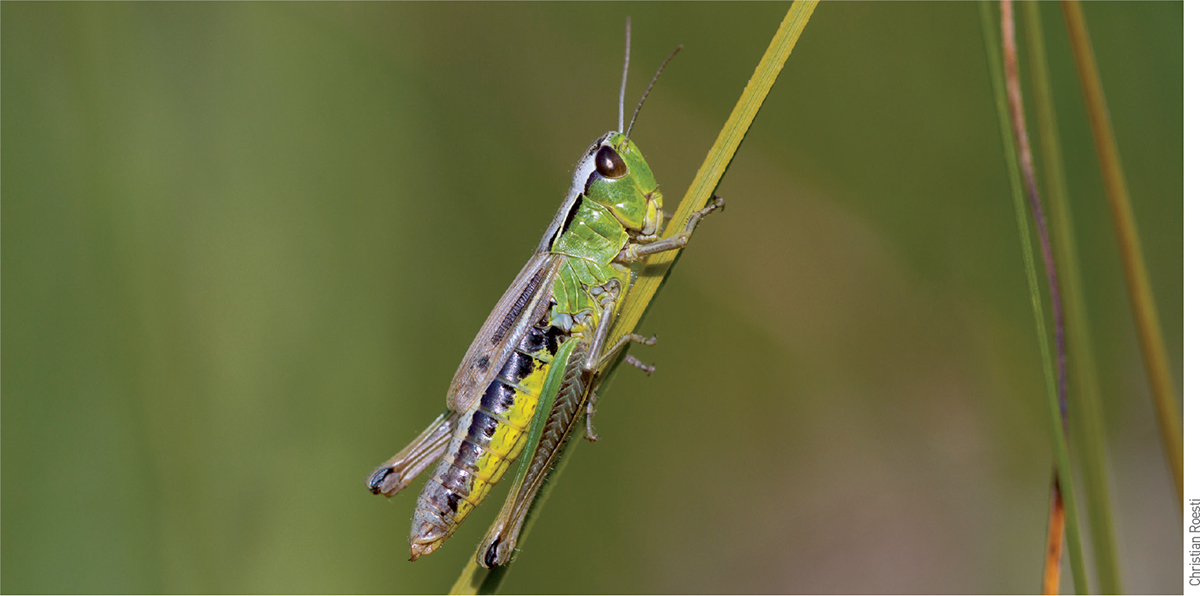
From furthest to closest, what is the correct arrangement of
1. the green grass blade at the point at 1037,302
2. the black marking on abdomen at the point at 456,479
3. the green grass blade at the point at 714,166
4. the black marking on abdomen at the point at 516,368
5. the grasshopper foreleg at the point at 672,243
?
1. the black marking on abdomen at the point at 516,368
2. the black marking on abdomen at the point at 456,479
3. the grasshopper foreleg at the point at 672,243
4. the green grass blade at the point at 714,166
5. the green grass blade at the point at 1037,302

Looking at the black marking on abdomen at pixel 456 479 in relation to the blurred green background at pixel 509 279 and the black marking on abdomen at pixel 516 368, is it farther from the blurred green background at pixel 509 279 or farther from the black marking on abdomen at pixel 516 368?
the blurred green background at pixel 509 279

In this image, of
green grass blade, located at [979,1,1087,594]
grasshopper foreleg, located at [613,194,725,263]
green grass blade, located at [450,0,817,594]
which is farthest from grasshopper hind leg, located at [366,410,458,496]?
green grass blade, located at [979,1,1087,594]

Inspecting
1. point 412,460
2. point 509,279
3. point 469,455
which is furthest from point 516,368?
point 509,279

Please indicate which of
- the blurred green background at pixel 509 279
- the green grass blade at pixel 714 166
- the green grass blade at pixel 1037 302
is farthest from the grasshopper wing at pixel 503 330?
the green grass blade at pixel 1037 302

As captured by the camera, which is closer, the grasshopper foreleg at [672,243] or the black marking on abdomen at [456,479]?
the grasshopper foreleg at [672,243]

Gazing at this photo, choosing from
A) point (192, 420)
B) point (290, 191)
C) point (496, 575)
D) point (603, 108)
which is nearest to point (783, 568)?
point (496, 575)

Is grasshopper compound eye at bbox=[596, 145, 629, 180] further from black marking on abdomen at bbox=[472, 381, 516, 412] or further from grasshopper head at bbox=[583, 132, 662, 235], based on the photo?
black marking on abdomen at bbox=[472, 381, 516, 412]

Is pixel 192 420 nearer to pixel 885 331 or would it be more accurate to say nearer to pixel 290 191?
pixel 290 191

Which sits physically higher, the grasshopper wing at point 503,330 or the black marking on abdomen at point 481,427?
the grasshopper wing at point 503,330
